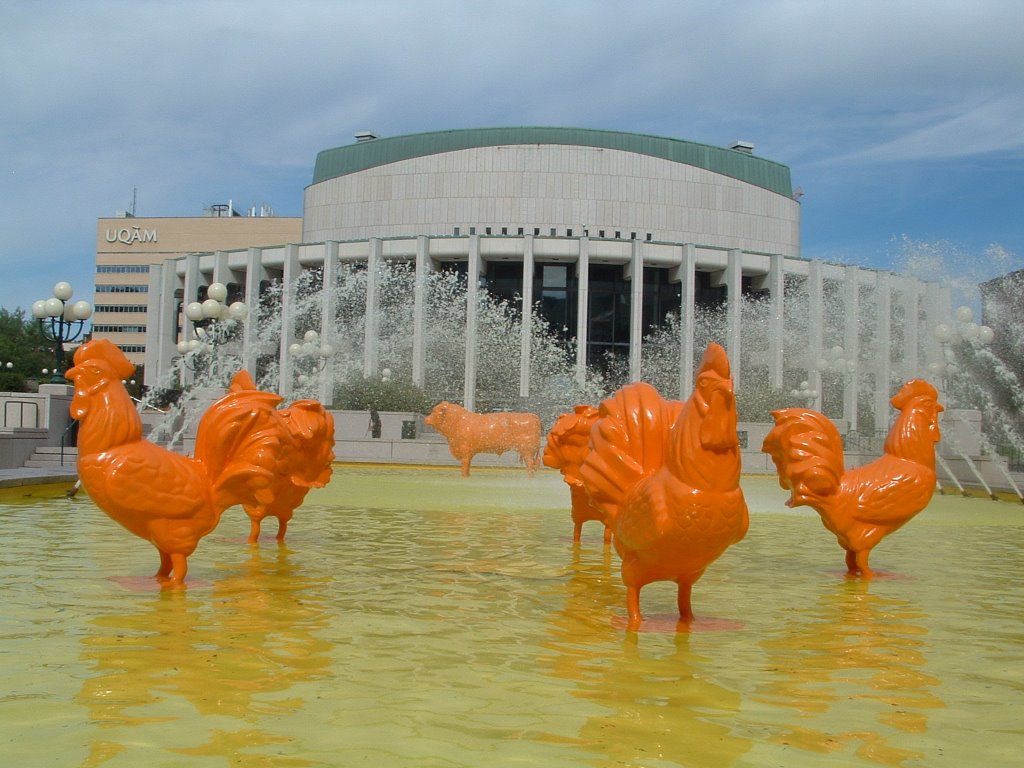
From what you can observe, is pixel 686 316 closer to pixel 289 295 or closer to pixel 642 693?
pixel 289 295

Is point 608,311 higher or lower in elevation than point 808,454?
higher

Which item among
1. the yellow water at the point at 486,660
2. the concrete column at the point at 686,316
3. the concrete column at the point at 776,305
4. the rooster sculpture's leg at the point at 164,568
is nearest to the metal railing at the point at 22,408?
the yellow water at the point at 486,660

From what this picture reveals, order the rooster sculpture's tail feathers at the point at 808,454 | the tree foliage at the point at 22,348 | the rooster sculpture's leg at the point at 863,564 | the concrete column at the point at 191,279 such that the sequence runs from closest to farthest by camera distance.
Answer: the rooster sculpture's tail feathers at the point at 808,454 < the rooster sculpture's leg at the point at 863,564 < the concrete column at the point at 191,279 < the tree foliage at the point at 22,348

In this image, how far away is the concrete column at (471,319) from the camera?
46312mm

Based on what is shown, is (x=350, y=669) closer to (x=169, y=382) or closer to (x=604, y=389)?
(x=604, y=389)

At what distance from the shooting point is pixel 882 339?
4819 cm

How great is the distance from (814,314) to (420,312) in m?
19.6

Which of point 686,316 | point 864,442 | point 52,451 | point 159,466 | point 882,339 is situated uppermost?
point 686,316

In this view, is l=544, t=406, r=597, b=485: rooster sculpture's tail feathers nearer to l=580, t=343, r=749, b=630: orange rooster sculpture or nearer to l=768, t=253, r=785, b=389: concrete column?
l=580, t=343, r=749, b=630: orange rooster sculpture

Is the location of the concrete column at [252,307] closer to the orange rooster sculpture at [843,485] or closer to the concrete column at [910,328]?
the concrete column at [910,328]

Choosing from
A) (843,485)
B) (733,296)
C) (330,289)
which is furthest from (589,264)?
(843,485)

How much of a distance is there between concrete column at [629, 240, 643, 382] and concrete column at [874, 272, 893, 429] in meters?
11.7

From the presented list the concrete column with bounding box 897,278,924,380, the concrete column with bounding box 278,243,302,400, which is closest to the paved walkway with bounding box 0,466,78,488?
the concrete column with bounding box 278,243,302,400

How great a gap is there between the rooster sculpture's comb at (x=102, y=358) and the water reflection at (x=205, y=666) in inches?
65.7
